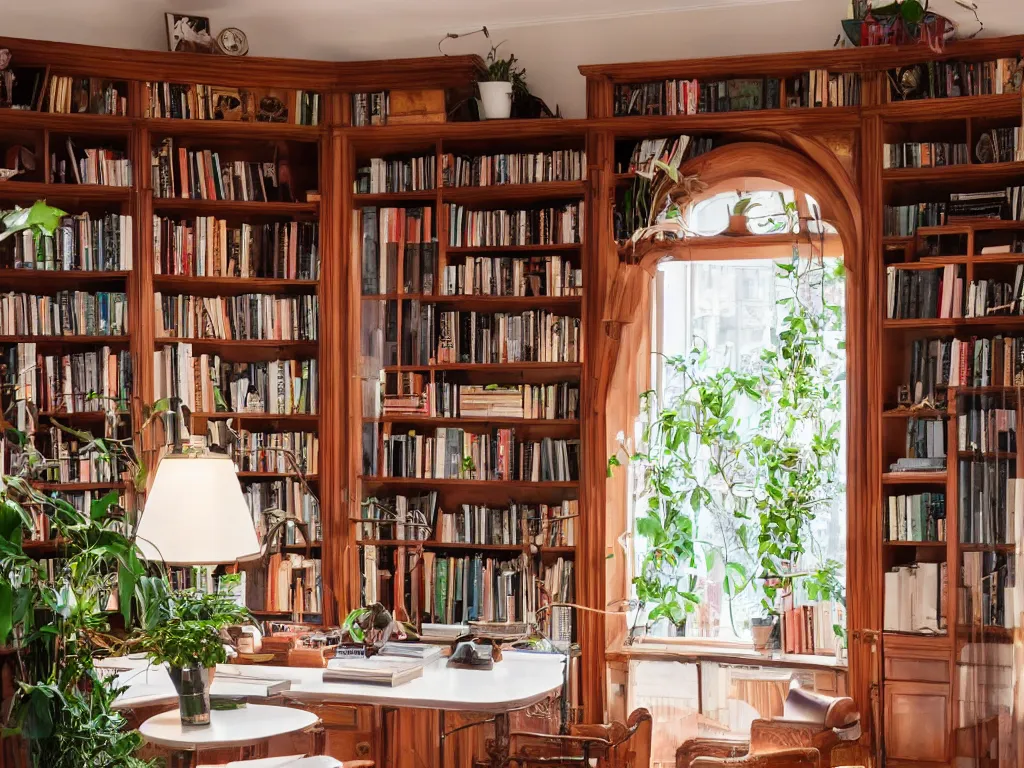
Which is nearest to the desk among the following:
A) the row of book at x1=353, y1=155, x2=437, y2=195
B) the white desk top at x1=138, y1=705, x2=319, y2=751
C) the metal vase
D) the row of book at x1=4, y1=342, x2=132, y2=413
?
the white desk top at x1=138, y1=705, x2=319, y2=751

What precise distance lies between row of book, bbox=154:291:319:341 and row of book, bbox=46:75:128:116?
0.87 meters

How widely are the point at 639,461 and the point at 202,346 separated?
2128 mm

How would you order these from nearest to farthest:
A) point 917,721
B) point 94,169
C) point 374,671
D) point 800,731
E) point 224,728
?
point 224,728 → point 374,671 → point 800,731 → point 917,721 → point 94,169

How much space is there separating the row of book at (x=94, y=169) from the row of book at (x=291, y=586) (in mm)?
1858

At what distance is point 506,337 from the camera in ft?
18.2

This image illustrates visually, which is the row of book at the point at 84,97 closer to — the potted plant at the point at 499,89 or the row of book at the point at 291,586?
the potted plant at the point at 499,89

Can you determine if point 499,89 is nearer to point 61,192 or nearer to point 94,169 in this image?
point 94,169

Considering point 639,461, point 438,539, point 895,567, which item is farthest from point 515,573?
point 895,567

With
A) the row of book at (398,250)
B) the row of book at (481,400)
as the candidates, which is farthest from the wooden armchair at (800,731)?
the row of book at (398,250)

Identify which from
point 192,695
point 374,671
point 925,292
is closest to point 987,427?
point 925,292

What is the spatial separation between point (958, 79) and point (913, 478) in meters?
1.66

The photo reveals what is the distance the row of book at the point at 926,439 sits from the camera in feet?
16.6

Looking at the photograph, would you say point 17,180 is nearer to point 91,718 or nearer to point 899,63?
point 91,718

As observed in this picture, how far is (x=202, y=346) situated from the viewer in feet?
19.0
